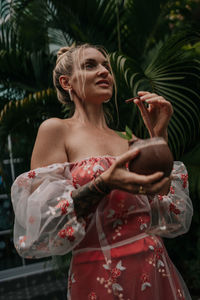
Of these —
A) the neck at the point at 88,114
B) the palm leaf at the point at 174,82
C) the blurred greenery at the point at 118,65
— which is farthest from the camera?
the blurred greenery at the point at 118,65

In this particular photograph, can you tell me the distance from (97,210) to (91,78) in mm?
544

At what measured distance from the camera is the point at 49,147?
1.27m

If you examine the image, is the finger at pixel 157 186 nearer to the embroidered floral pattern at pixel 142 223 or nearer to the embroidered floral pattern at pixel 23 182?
the embroidered floral pattern at pixel 142 223

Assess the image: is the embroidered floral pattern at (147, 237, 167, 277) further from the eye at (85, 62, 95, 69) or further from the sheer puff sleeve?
the eye at (85, 62, 95, 69)

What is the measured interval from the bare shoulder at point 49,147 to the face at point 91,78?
21 centimetres

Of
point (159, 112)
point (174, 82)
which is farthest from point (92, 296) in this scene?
point (174, 82)

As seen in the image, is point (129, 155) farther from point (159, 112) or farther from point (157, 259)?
point (157, 259)

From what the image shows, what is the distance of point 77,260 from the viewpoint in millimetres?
1213

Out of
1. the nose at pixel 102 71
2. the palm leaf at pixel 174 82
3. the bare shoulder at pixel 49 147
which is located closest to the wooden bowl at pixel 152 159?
the bare shoulder at pixel 49 147

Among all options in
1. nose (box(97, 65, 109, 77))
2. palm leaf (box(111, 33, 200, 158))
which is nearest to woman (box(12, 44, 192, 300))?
nose (box(97, 65, 109, 77))

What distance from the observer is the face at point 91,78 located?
1.37 meters

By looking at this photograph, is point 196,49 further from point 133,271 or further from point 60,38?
point 133,271

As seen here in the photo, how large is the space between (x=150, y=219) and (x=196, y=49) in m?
1.93

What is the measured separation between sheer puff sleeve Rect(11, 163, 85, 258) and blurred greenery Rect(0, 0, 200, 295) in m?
1.47
